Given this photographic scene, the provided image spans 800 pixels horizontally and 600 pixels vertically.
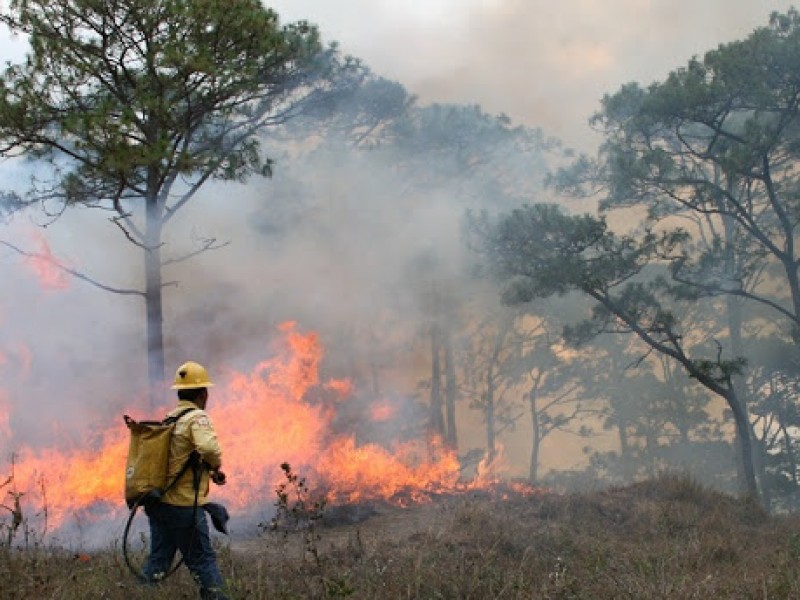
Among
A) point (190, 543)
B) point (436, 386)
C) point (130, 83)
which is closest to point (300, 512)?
point (190, 543)

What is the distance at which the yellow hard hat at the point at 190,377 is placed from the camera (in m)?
5.15

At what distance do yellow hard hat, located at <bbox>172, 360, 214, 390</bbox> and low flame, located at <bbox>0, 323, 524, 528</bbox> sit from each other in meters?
6.49

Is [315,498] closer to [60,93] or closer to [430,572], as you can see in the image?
A: [430,572]

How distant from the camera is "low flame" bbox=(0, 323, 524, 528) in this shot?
10977 millimetres

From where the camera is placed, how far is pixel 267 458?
42.3ft

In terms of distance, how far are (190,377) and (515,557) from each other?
4476 millimetres

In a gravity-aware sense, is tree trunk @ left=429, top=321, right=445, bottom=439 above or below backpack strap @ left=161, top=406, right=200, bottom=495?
above

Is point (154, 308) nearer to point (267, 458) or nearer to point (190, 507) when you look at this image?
point (267, 458)

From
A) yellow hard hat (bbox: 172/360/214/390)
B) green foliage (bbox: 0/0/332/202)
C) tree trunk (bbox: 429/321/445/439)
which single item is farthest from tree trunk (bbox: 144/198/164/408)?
tree trunk (bbox: 429/321/445/439)

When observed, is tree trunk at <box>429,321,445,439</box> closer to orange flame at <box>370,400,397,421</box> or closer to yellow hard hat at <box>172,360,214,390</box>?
orange flame at <box>370,400,397,421</box>

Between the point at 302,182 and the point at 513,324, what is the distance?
12.5 m

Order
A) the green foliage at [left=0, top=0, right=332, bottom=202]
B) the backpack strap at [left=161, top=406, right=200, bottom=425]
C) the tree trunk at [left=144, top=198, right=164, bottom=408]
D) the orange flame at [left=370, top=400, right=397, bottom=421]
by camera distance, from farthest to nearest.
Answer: the orange flame at [left=370, top=400, right=397, bottom=421]
the tree trunk at [left=144, top=198, right=164, bottom=408]
the green foliage at [left=0, top=0, right=332, bottom=202]
the backpack strap at [left=161, top=406, right=200, bottom=425]

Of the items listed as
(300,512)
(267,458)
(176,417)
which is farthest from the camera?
(267,458)

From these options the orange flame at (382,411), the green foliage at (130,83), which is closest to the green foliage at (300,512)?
the green foliage at (130,83)
